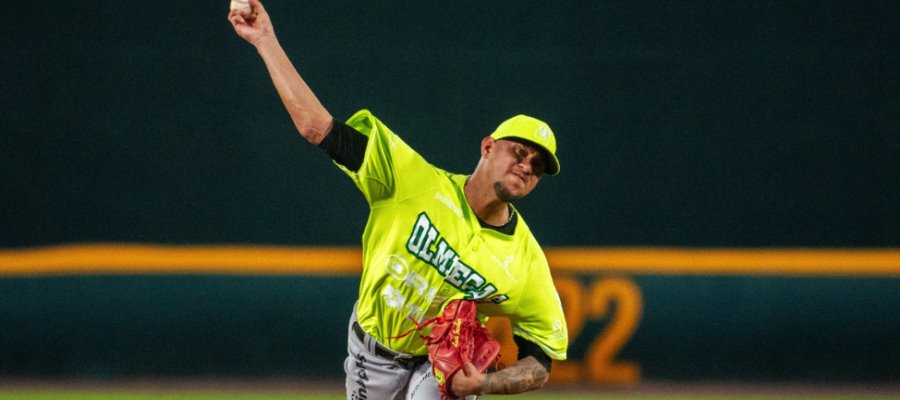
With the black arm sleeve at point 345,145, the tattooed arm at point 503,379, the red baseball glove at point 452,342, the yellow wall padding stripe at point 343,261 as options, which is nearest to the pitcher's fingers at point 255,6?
the black arm sleeve at point 345,145

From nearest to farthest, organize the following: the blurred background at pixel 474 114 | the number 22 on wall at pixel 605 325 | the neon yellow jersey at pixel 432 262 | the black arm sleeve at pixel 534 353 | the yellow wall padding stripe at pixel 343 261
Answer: the neon yellow jersey at pixel 432 262 → the black arm sleeve at pixel 534 353 → the yellow wall padding stripe at pixel 343 261 → the number 22 on wall at pixel 605 325 → the blurred background at pixel 474 114

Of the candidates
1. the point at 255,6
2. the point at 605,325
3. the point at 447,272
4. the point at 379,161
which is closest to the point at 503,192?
the point at 447,272

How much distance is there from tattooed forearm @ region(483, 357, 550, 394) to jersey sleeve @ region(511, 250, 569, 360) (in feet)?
0.34

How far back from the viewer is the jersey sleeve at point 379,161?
4352 millimetres

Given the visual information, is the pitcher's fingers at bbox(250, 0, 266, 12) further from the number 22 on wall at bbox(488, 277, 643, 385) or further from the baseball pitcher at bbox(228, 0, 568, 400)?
the number 22 on wall at bbox(488, 277, 643, 385)

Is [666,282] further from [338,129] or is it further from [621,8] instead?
[338,129]

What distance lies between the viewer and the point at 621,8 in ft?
35.1

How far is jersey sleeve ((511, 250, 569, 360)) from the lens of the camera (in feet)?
15.7

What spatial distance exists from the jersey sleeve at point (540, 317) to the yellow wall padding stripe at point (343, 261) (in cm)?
429

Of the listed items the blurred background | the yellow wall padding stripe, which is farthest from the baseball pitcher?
the blurred background

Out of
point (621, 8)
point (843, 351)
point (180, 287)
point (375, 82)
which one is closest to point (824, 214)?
point (843, 351)

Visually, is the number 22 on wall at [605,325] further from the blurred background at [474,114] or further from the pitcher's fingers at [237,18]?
the pitcher's fingers at [237,18]

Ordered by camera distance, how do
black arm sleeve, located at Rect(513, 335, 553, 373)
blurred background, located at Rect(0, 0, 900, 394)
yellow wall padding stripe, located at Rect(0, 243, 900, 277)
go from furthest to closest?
blurred background, located at Rect(0, 0, 900, 394)
yellow wall padding stripe, located at Rect(0, 243, 900, 277)
black arm sleeve, located at Rect(513, 335, 553, 373)

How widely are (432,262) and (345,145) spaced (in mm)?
665
